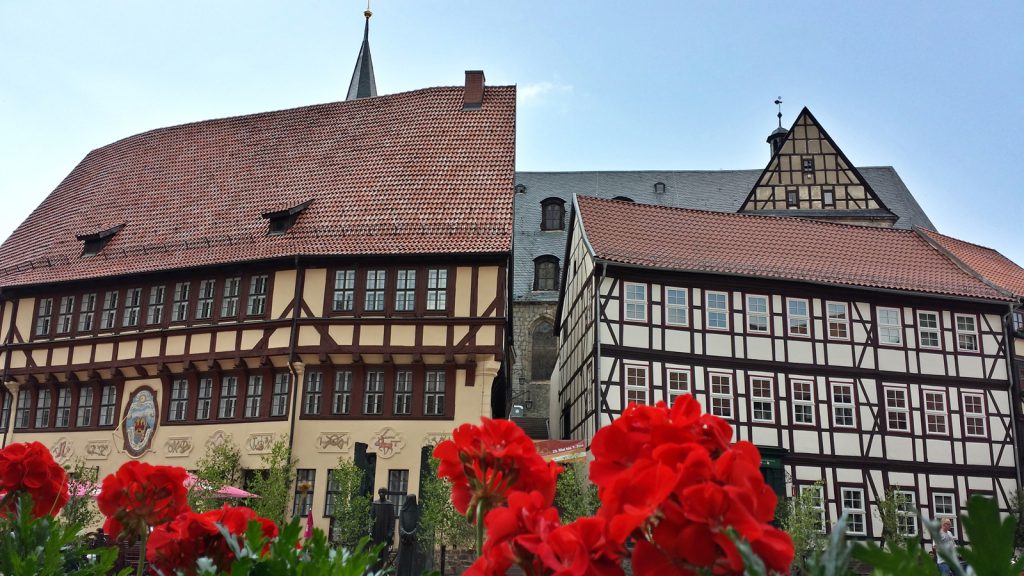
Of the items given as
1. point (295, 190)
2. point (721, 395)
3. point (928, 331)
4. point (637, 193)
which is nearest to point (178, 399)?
point (295, 190)

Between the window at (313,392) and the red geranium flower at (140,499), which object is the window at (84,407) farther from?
the red geranium flower at (140,499)

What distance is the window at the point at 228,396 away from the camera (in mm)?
24641

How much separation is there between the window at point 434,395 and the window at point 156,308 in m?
7.62

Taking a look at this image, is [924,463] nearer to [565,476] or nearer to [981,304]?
[981,304]

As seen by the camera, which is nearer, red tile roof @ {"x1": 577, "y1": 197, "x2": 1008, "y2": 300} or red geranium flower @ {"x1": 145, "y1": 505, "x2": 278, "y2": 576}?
red geranium flower @ {"x1": 145, "y1": 505, "x2": 278, "y2": 576}

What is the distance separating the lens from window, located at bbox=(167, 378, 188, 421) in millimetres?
25141

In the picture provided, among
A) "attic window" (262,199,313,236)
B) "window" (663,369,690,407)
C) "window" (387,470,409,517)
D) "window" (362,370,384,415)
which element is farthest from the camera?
"attic window" (262,199,313,236)

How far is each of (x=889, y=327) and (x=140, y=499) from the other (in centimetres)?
2442

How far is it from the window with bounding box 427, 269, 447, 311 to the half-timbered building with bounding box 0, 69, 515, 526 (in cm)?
5

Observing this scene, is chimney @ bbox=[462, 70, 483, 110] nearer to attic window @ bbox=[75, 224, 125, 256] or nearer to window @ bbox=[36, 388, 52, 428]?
attic window @ bbox=[75, 224, 125, 256]

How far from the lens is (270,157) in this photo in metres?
30.0

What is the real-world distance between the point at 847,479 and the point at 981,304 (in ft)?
21.3

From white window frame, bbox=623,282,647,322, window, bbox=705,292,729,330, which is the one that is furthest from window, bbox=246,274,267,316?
window, bbox=705,292,729,330

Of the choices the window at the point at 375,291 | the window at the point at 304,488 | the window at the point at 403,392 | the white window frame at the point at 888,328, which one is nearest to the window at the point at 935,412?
the white window frame at the point at 888,328
